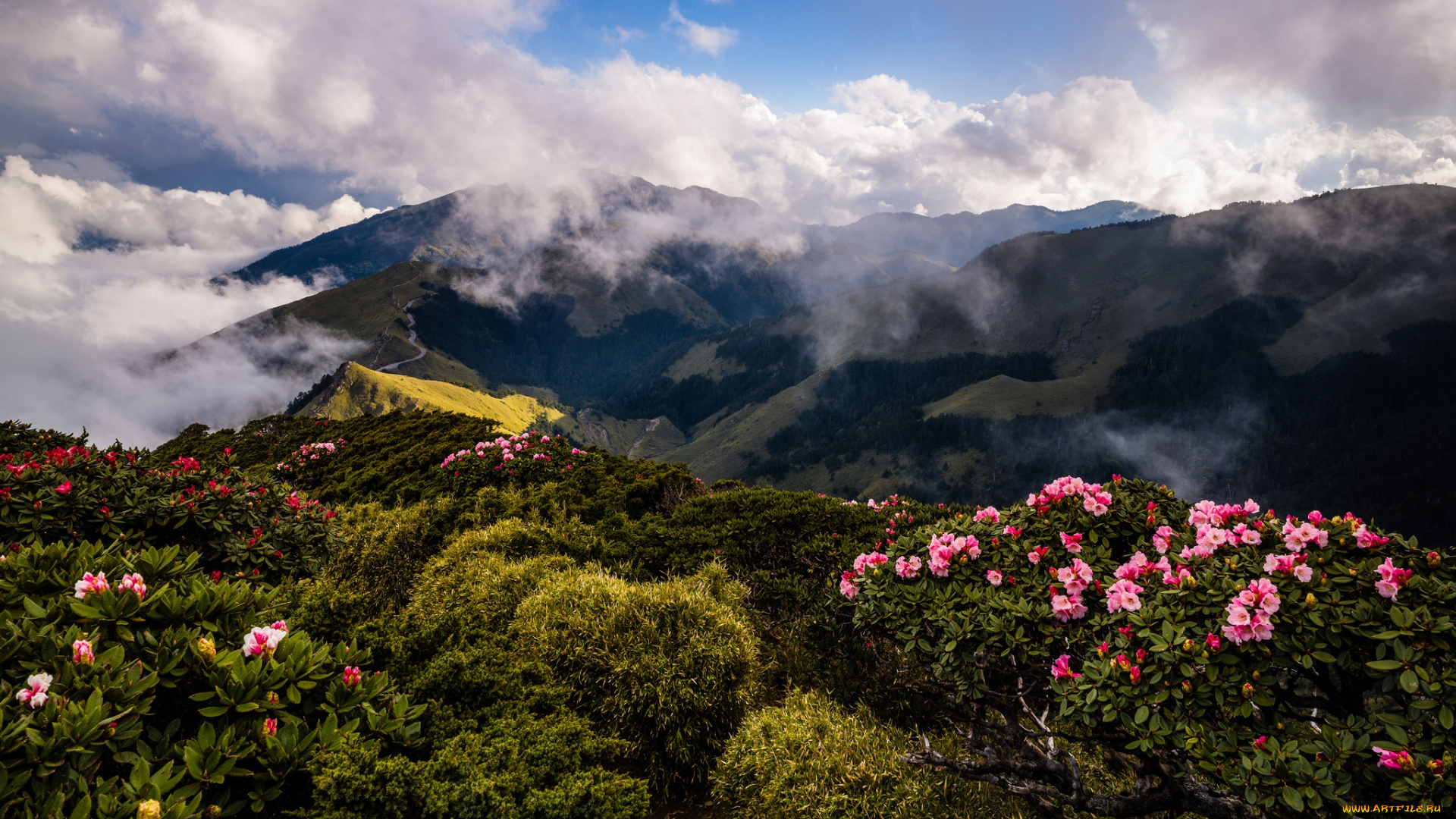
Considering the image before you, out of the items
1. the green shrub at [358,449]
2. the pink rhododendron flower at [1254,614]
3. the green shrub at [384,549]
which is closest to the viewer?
the pink rhododendron flower at [1254,614]

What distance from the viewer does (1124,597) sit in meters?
6.04

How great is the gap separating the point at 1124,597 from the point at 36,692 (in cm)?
900

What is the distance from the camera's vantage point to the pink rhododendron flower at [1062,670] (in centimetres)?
605

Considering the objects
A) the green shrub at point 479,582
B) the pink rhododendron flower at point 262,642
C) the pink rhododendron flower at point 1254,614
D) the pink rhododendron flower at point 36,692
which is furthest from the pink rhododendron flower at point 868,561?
the pink rhododendron flower at point 36,692

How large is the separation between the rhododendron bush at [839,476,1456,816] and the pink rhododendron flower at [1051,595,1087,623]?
0.06 ft

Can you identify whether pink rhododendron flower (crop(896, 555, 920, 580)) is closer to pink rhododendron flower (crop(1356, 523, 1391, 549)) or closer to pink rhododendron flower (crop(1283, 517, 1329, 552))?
pink rhododendron flower (crop(1283, 517, 1329, 552))

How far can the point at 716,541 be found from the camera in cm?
1305

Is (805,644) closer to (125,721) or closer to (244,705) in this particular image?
(244,705)

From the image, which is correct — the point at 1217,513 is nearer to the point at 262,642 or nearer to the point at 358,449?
the point at 262,642

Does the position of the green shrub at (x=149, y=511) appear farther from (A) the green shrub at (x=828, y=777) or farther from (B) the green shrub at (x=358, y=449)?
(A) the green shrub at (x=828, y=777)

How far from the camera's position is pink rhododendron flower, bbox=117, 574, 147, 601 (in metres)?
5.12

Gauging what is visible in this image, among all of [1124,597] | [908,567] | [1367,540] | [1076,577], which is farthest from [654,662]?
[1367,540]

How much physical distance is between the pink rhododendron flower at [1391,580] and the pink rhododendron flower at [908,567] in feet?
13.7

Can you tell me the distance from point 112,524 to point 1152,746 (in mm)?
13434
